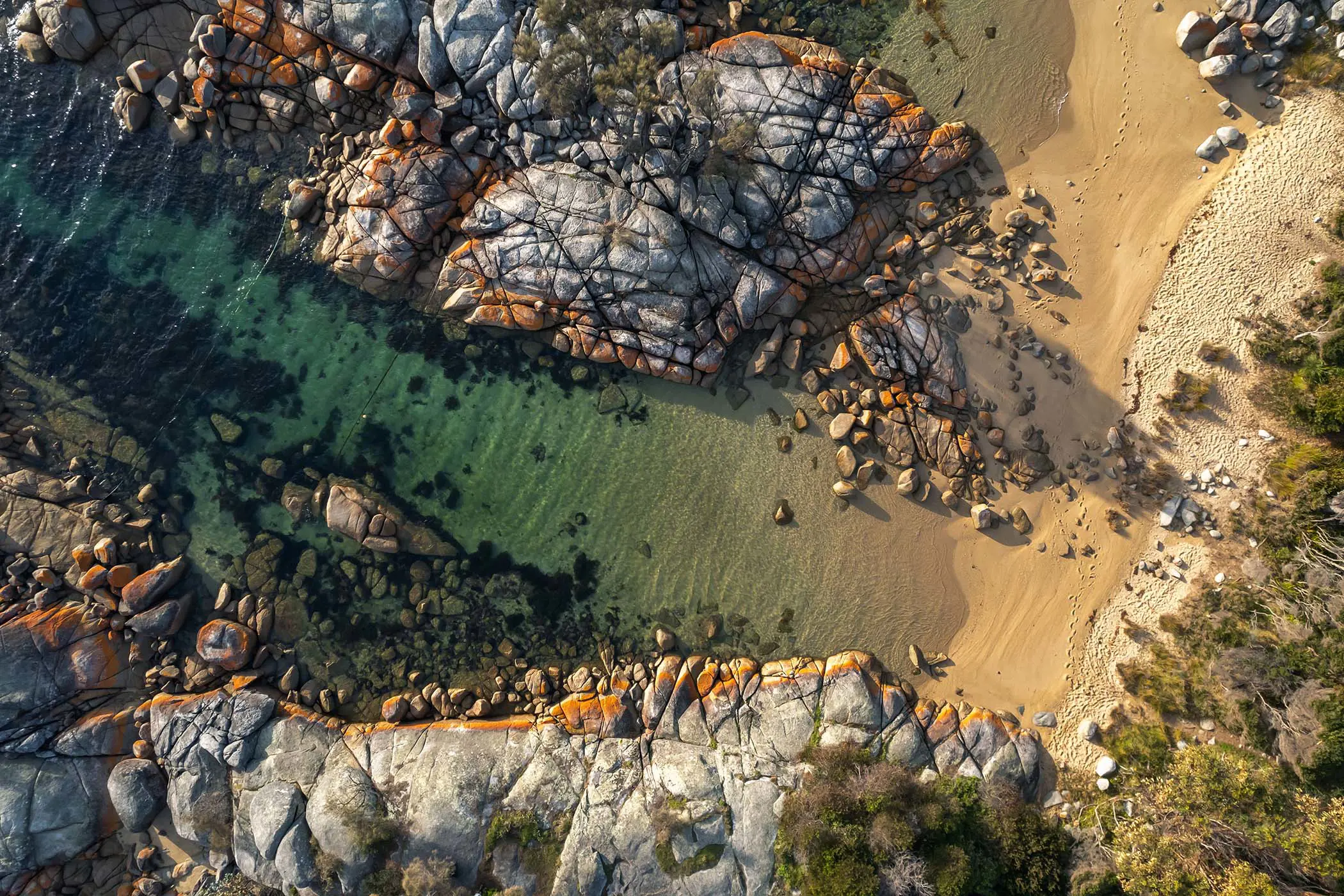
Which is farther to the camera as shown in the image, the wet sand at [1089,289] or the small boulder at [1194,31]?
the wet sand at [1089,289]

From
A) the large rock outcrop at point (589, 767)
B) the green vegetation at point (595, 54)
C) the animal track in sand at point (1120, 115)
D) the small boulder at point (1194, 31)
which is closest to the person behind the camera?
the large rock outcrop at point (589, 767)

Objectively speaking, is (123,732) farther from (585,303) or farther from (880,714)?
(880,714)

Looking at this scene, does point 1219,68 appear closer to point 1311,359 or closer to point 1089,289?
point 1089,289

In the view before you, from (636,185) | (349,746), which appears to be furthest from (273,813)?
(636,185)

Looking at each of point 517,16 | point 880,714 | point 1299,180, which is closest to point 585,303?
point 517,16

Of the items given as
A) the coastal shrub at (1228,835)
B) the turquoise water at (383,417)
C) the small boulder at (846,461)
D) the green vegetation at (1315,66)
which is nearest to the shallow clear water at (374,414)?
the turquoise water at (383,417)

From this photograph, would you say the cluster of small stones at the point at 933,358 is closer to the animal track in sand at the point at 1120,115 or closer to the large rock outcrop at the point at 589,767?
the animal track in sand at the point at 1120,115

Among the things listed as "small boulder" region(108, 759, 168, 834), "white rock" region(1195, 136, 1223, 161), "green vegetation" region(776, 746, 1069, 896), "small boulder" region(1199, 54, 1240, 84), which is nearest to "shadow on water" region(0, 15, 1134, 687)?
"green vegetation" region(776, 746, 1069, 896)
